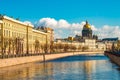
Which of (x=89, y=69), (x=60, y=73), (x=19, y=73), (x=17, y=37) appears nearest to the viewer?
(x=60, y=73)

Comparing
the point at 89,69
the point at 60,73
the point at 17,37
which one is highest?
the point at 17,37

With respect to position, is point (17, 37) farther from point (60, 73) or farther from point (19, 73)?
point (60, 73)

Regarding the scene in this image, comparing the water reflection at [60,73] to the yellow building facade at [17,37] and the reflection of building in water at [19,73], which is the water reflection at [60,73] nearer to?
the reflection of building in water at [19,73]

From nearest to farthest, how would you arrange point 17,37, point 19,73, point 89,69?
point 19,73 < point 89,69 < point 17,37

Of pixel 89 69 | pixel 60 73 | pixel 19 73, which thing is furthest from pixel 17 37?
pixel 60 73

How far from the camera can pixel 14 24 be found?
109 meters

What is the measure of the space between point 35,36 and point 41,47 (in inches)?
340

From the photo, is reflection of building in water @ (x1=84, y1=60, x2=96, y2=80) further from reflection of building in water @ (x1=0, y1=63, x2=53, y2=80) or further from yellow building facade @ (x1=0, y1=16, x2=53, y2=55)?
yellow building facade @ (x1=0, y1=16, x2=53, y2=55)

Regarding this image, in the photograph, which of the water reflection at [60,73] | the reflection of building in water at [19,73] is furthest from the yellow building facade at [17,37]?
the reflection of building in water at [19,73]

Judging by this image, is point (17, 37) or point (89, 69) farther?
point (17, 37)

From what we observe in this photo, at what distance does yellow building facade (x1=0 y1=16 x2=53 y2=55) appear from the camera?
90.9 metres

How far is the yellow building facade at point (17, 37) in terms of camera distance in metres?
90.9

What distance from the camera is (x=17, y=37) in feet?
360

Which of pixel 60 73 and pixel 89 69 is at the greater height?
pixel 89 69
